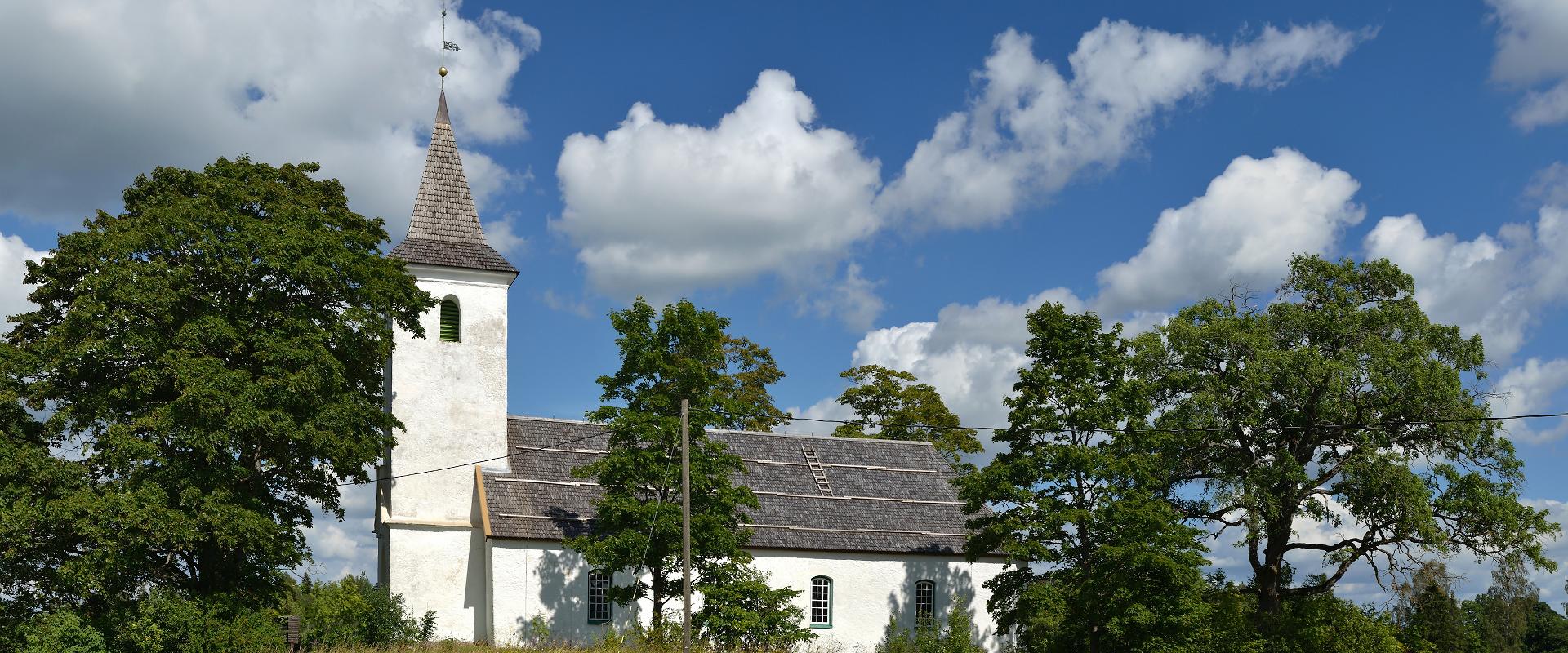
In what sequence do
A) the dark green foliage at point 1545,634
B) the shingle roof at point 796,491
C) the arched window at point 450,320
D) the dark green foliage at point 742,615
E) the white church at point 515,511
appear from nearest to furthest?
the dark green foliage at point 742,615 → the white church at point 515,511 → the shingle roof at point 796,491 → the arched window at point 450,320 → the dark green foliage at point 1545,634

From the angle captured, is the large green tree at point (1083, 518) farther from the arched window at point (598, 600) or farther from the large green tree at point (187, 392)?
the large green tree at point (187, 392)

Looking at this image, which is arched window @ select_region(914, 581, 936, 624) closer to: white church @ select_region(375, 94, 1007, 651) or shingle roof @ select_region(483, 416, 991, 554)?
white church @ select_region(375, 94, 1007, 651)

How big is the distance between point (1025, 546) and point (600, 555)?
10938 millimetres

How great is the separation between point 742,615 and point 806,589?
6.92 m

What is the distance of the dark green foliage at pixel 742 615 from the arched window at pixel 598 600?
13.9 feet

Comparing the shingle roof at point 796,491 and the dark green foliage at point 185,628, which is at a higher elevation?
the shingle roof at point 796,491

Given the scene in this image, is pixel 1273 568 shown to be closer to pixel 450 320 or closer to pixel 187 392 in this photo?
pixel 450 320

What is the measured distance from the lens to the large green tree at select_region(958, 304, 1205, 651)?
105 ft

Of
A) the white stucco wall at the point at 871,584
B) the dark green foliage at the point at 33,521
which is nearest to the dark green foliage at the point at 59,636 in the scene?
the dark green foliage at the point at 33,521

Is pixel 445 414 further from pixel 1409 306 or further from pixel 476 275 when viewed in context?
pixel 1409 306

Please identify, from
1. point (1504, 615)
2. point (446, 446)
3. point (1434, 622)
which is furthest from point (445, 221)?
point (1504, 615)

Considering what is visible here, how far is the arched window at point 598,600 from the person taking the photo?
1404 inches

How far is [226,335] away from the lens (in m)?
27.9

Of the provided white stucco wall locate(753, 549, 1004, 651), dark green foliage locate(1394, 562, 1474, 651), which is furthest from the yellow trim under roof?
dark green foliage locate(1394, 562, 1474, 651)
